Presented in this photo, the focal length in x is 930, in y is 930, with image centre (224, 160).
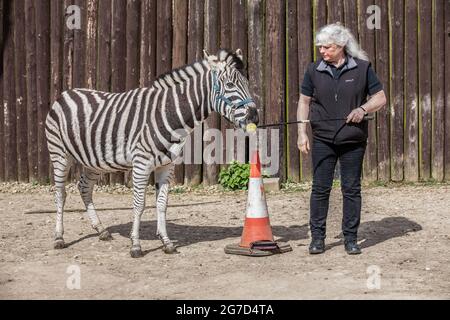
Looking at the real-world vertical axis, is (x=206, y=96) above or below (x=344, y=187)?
above

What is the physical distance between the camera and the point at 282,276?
7.30 metres

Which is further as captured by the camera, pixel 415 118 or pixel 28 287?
pixel 415 118

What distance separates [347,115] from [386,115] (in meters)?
4.26

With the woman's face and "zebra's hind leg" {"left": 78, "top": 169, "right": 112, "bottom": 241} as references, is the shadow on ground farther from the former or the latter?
the woman's face

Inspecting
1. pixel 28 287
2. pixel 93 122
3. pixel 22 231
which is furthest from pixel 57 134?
pixel 28 287

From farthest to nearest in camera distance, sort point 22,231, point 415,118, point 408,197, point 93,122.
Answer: point 415,118 < point 408,197 < point 22,231 < point 93,122

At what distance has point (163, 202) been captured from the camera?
28.1 feet

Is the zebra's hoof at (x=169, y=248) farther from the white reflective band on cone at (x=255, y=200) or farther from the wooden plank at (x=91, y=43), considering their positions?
the wooden plank at (x=91, y=43)

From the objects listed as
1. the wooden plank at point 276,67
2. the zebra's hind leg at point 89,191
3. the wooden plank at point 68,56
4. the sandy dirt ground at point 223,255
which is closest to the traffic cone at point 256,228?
the sandy dirt ground at point 223,255

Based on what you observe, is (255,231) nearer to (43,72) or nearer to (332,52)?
(332,52)

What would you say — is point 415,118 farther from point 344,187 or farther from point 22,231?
point 22,231

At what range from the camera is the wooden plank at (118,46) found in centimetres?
1223

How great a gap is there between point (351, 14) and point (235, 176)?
2.57 m

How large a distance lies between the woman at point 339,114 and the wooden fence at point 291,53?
3.89m
